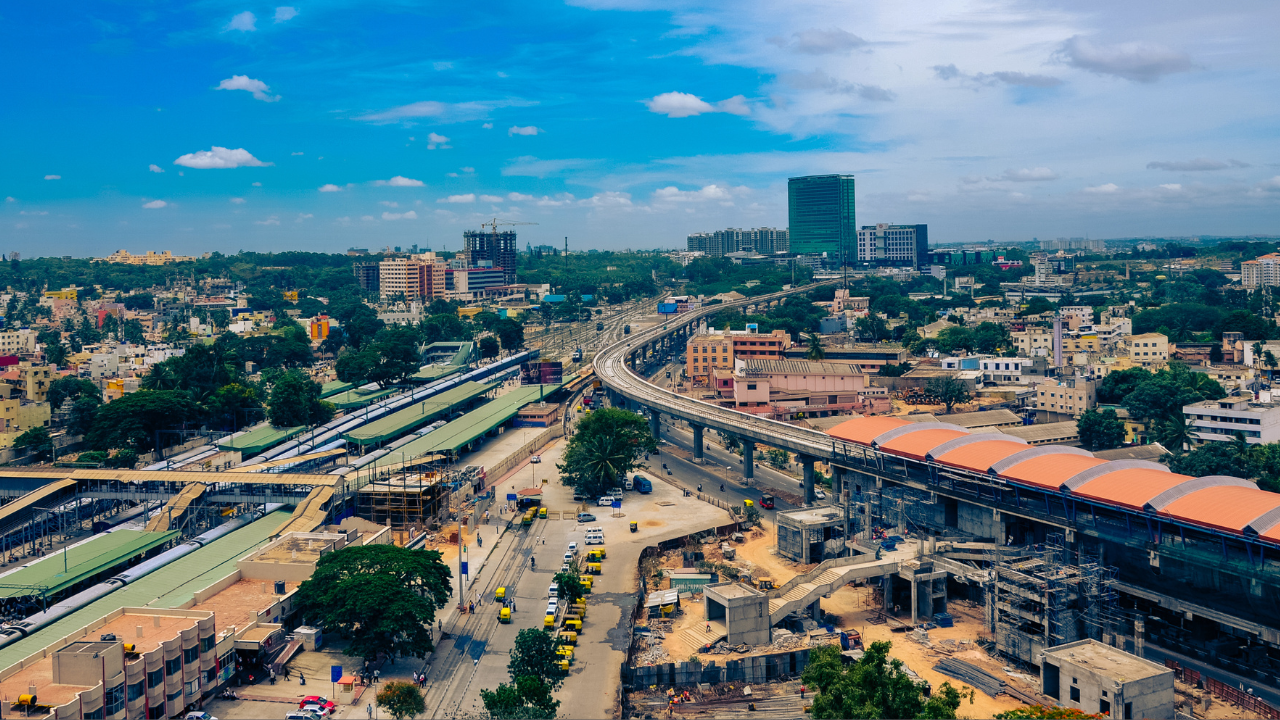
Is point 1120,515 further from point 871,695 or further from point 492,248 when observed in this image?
point 492,248

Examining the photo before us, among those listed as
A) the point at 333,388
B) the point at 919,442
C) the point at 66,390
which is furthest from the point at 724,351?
the point at 66,390

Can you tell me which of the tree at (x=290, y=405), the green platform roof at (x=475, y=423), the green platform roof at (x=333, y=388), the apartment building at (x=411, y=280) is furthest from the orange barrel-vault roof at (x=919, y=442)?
the apartment building at (x=411, y=280)

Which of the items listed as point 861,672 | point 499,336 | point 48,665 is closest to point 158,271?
point 499,336

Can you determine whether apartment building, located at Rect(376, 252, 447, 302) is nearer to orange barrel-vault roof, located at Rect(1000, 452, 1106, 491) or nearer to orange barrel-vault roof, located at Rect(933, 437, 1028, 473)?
orange barrel-vault roof, located at Rect(933, 437, 1028, 473)

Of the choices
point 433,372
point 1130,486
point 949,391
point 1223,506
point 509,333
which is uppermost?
point 509,333

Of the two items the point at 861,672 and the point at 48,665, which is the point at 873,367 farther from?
the point at 48,665

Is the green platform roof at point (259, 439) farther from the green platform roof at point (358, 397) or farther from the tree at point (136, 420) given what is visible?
the green platform roof at point (358, 397)
